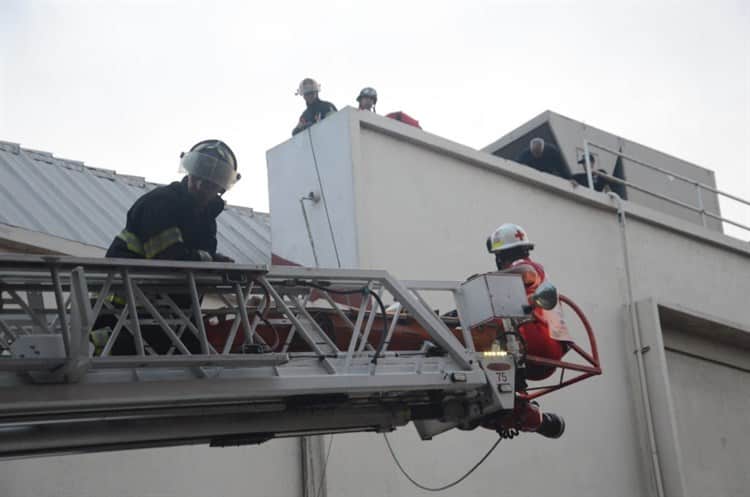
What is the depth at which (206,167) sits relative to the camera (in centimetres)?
657

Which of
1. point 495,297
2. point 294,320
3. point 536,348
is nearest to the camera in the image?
point 294,320

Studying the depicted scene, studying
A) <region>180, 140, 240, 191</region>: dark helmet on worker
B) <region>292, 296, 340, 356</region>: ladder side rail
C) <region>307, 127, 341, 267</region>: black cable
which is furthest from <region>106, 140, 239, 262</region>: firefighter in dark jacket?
<region>307, 127, 341, 267</region>: black cable

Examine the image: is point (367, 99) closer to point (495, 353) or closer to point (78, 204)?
point (78, 204)

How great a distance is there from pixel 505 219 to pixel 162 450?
4.89 m

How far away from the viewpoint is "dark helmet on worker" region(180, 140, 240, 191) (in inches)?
259

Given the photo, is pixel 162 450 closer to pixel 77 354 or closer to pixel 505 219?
pixel 77 354

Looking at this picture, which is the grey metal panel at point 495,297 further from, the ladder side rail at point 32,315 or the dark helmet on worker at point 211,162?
the ladder side rail at point 32,315

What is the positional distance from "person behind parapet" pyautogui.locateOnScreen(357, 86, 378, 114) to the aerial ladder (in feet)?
16.8

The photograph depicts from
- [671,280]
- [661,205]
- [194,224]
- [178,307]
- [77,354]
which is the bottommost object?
[77,354]

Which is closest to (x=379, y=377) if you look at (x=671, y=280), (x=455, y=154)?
(x=455, y=154)

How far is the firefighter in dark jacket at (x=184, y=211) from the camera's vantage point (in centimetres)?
641

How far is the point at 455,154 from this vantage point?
11664 mm

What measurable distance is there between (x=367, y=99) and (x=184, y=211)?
5938mm

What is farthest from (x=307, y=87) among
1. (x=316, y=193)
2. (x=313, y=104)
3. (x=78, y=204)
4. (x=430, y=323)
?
(x=430, y=323)
